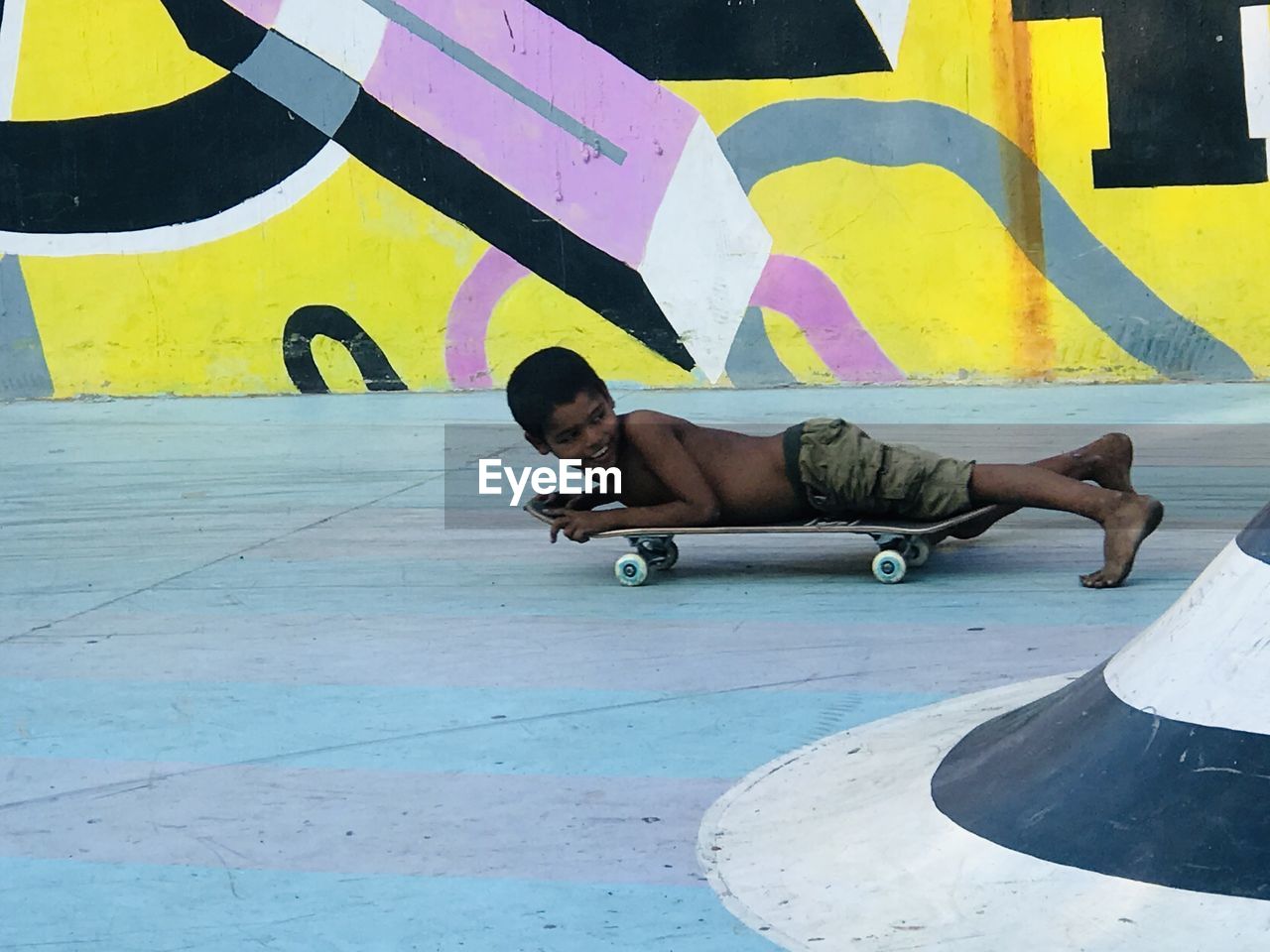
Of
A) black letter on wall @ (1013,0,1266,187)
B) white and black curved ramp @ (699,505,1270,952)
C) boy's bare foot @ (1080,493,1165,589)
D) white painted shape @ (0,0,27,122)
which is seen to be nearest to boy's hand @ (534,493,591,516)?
boy's bare foot @ (1080,493,1165,589)

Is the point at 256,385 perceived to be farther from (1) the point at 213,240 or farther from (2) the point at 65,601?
(2) the point at 65,601

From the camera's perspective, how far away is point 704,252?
9.50 meters

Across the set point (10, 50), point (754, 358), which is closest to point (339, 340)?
point (754, 358)

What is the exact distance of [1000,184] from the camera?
30.0 feet

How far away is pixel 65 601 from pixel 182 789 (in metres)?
1.96

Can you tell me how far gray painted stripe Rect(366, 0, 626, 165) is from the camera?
9516 mm

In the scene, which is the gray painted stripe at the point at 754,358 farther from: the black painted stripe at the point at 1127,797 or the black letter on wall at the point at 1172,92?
the black painted stripe at the point at 1127,797

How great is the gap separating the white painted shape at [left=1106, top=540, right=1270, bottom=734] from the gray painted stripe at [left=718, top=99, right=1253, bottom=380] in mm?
6780

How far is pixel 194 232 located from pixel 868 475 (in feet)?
21.2

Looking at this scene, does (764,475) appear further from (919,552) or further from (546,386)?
(546,386)

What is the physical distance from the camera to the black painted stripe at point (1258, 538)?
2.37 m

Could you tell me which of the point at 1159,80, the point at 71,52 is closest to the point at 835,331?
the point at 1159,80

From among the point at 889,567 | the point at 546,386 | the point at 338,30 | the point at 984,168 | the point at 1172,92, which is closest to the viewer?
the point at 546,386

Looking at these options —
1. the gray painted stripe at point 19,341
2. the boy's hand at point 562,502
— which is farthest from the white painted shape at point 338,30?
the boy's hand at point 562,502
